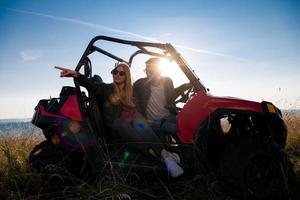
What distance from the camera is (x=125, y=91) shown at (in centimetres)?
A: 413

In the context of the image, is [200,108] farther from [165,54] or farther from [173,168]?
[165,54]

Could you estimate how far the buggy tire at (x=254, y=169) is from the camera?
2.82 meters

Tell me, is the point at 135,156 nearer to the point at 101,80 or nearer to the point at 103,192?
the point at 103,192

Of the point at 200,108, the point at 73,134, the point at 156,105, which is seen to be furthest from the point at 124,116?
the point at 200,108

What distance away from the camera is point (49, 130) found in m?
3.90

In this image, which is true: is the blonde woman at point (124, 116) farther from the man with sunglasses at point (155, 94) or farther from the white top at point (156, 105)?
the white top at point (156, 105)

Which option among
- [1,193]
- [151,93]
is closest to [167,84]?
[151,93]

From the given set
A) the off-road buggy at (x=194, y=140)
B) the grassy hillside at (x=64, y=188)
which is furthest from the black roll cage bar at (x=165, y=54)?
the grassy hillside at (x=64, y=188)

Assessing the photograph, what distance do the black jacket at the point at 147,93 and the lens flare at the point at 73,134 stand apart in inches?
37.7

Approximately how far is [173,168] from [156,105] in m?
1.48

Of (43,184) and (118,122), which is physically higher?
(118,122)

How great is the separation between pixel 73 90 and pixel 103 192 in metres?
1.47

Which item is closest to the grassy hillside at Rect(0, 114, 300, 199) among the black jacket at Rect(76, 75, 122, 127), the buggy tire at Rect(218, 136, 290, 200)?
the buggy tire at Rect(218, 136, 290, 200)

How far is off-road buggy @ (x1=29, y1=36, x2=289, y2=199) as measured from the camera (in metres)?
2.87
